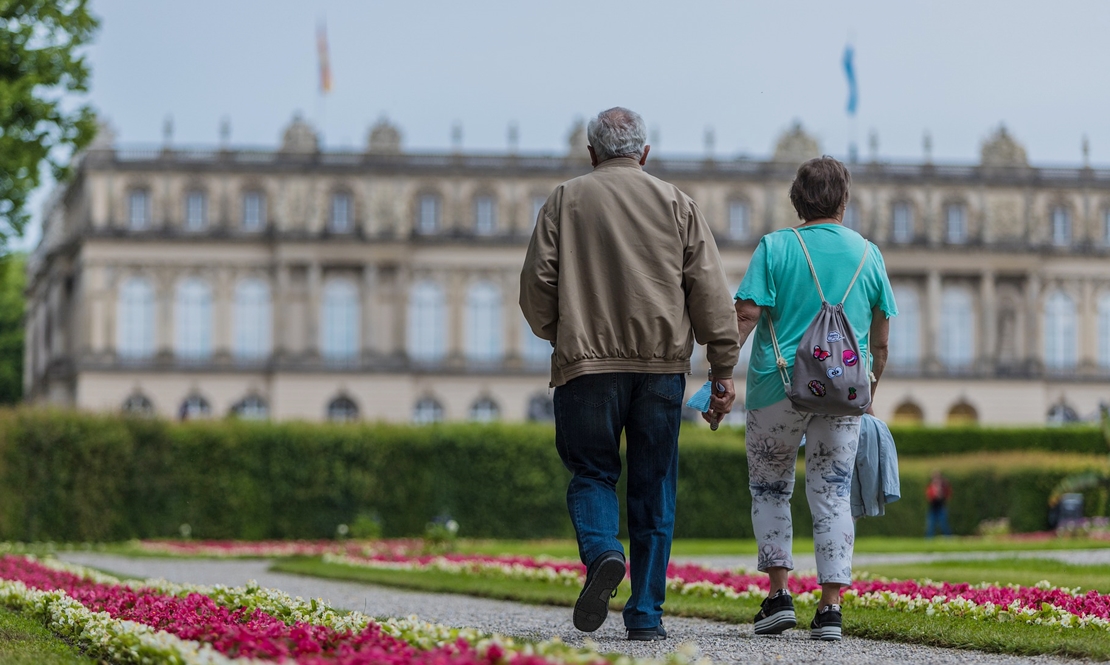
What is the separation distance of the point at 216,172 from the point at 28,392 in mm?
18831

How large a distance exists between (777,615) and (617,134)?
8.34ft

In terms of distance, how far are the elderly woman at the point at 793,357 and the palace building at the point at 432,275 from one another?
171 feet

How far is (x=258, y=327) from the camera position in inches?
2452

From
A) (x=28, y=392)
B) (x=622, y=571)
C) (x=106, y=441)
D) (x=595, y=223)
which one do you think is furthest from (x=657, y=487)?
(x=28, y=392)

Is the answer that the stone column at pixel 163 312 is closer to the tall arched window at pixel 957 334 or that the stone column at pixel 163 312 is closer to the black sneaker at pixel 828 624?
the tall arched window at pixel 957 334

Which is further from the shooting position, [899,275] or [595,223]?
[899,275]

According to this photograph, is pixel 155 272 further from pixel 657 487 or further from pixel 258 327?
pixel 657 487

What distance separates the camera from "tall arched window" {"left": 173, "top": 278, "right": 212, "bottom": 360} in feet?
202

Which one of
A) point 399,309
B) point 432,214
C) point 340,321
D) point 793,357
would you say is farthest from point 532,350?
point 793,357

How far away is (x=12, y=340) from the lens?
8038 centimetres

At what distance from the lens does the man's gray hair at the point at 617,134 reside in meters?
7.56

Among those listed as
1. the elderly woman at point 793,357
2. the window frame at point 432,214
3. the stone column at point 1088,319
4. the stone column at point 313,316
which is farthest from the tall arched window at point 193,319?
the elderly woman at point 793,357

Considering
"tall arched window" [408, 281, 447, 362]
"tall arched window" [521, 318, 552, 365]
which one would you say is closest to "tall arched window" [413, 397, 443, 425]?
"tall arched window" [408, 281, 447, 362]

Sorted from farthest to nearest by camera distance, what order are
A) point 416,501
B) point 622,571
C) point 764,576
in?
point 416,501 < point 764,576 < point 622,571
